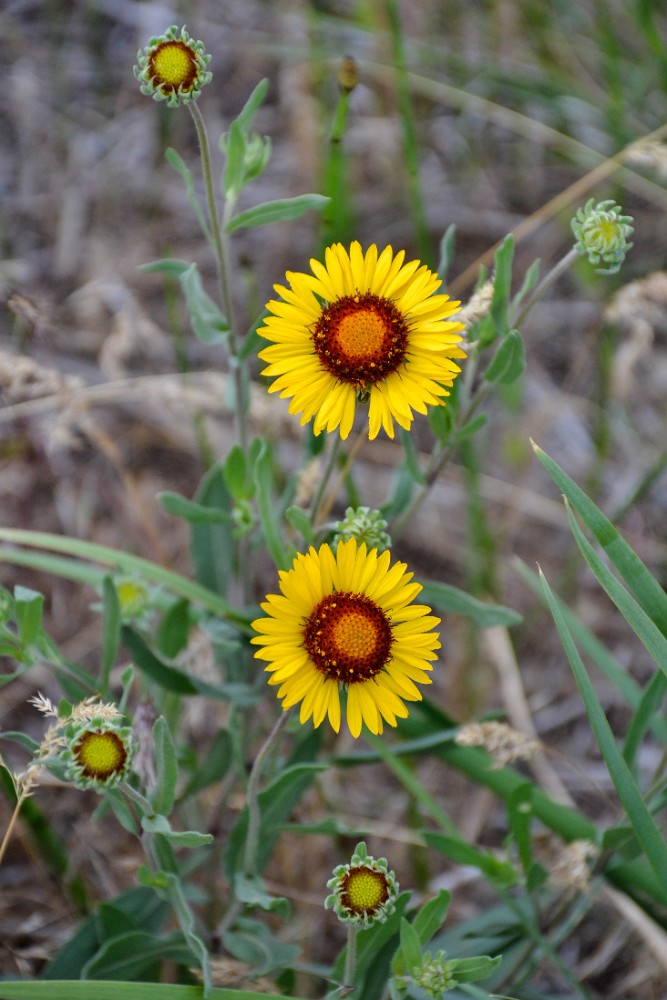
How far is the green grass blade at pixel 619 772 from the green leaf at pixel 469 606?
415 mm

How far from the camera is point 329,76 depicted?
4.38m

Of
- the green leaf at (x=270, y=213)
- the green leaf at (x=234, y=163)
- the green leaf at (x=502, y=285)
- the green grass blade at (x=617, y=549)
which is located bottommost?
the green grass blade at (x=617, y=549)

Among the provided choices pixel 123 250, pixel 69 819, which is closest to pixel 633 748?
pixel 69 819

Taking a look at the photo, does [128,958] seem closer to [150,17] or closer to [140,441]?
[140,441]

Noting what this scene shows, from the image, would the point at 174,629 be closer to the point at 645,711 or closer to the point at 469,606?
the point at 469,606

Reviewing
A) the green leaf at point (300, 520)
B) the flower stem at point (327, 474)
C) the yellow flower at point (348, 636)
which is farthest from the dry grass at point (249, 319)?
the yellow flower at point (348, 636)

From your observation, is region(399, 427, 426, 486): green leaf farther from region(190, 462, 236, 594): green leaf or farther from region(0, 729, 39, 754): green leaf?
region(0, 729, 39, 754): green leaf

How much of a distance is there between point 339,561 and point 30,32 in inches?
152

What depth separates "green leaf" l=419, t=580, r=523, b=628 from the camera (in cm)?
231

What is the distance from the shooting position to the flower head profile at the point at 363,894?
172cm

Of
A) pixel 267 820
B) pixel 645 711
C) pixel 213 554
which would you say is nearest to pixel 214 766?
pixel 267 820

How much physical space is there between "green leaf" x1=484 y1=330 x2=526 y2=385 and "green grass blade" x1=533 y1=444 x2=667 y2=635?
21 cm

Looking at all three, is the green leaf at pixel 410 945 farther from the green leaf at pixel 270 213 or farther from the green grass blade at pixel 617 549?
the green leaf at pixel 270 213

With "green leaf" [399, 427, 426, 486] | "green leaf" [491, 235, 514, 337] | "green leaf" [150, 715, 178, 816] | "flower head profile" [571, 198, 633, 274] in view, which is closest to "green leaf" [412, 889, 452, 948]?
"green leaf" [150, 715, 178, 816]
